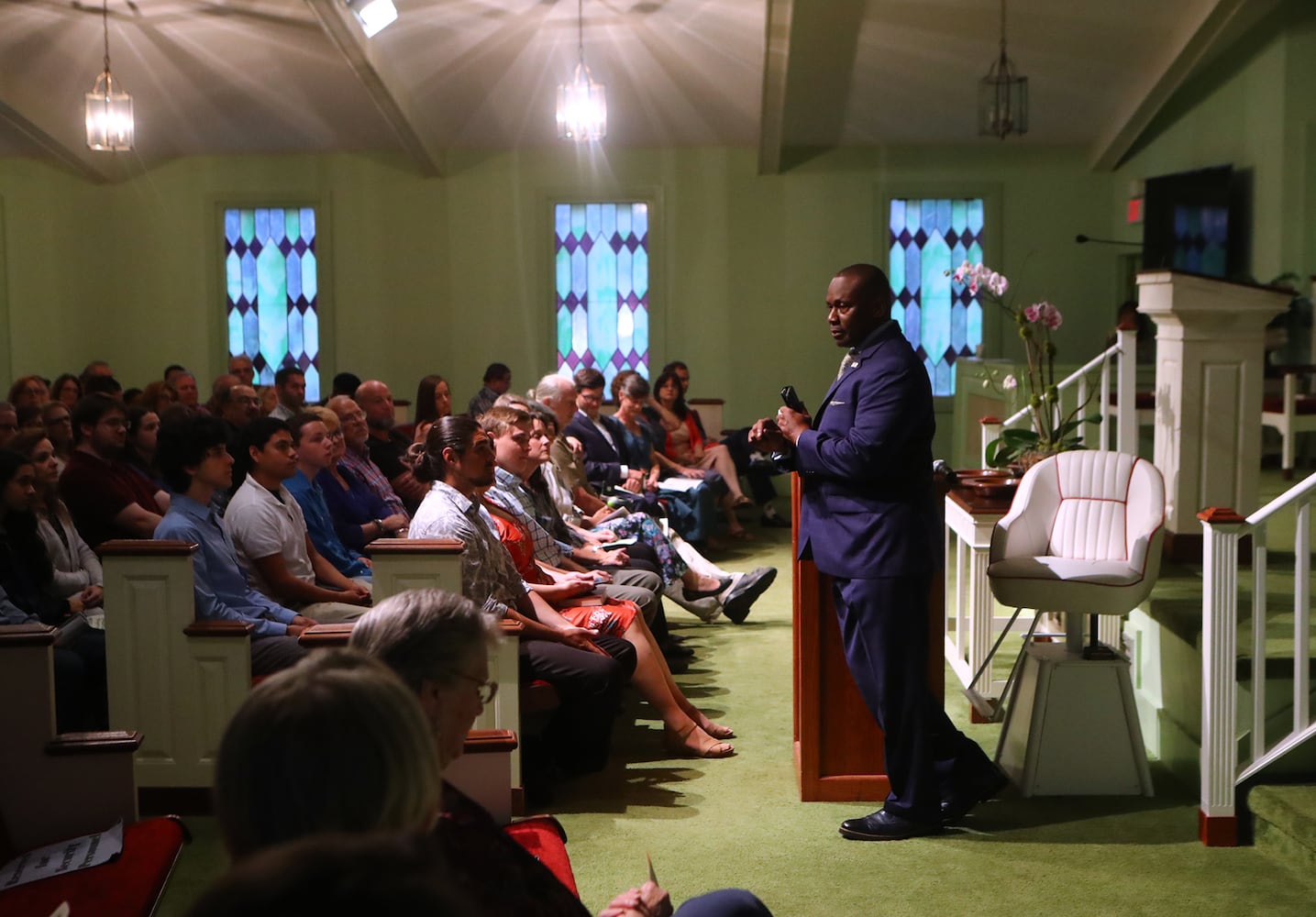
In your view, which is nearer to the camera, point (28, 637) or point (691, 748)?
point (28, 637)

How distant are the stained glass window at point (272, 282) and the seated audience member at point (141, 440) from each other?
5495mm

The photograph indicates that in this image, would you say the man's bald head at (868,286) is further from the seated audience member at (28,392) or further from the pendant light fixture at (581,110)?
the seated audience member at (28,392)

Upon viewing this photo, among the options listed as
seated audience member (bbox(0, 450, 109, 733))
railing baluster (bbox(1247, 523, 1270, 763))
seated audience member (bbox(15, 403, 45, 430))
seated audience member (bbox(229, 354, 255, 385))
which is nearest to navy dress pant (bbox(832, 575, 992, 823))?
railing baluster (bbox(1247, 523, 1270, 763))

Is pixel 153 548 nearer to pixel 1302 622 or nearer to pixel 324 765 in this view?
pixel 324 765

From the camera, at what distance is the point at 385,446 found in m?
6.21

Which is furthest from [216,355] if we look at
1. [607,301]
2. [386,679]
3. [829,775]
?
[386,679]

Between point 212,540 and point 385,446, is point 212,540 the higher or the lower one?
the lower one

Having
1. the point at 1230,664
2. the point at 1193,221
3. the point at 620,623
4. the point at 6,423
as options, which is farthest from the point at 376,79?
the point at 1230,664

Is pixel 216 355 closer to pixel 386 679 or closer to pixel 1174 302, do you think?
pixel 1174 302

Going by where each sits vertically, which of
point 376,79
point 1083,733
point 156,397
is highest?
point 376,79

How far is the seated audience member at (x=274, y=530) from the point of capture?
393 centimetres

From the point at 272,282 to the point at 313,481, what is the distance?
6500 millimetres

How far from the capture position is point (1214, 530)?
3.22 meters

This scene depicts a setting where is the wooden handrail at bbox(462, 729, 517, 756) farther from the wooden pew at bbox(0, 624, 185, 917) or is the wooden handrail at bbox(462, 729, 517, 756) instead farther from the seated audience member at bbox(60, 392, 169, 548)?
the seated audience member at bbox(60, 392, 169, 548)
